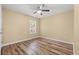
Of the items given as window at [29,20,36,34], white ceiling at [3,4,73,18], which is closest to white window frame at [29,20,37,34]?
window at [29,20,36,34]

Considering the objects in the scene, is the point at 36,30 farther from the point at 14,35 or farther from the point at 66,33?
the point at 66,33

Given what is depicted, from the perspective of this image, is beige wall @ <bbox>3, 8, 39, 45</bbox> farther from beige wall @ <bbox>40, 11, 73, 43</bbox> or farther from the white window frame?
beige wall @ <bbox>40, 11, 73, 43</bbox>

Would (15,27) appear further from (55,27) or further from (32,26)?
(55,27)

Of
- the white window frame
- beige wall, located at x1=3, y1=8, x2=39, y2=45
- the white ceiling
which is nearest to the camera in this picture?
the white ceiling

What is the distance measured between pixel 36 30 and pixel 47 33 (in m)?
0.23

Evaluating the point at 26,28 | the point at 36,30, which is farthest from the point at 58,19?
the point at 26,28

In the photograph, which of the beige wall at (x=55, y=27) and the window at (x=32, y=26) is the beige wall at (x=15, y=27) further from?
the beige wall at (x=55, y=27)

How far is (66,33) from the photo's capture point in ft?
3.74

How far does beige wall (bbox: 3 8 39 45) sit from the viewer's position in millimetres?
976

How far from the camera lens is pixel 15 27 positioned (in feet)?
3.65

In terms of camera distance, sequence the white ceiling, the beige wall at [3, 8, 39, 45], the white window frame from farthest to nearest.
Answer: the white window frame, the beige wall at [3, 8, 39, 45], the white ceiling

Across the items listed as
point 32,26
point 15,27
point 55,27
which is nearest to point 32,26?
point 32,26

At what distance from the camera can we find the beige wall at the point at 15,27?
0.98 m

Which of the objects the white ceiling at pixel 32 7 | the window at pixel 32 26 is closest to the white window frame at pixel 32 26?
the window at pixel 32 26
